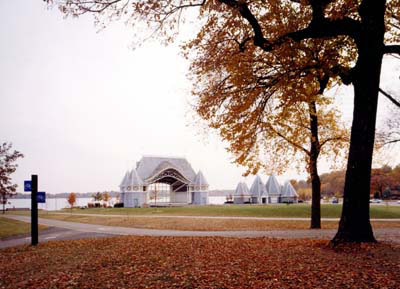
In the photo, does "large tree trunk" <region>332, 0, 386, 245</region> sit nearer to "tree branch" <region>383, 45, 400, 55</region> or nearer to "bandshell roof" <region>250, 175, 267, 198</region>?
"tree branch" <region>383, 45, 400, 55</region>

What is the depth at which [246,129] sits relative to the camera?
13.8 m

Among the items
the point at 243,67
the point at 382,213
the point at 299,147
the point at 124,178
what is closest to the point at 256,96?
the point at 243,67

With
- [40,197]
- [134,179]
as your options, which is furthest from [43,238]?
[134,179]

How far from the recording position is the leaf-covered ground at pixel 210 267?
7184 millimetres

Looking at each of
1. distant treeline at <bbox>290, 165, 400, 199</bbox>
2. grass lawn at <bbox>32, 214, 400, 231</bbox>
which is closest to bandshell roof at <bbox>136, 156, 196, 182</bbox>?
distant treeline at <bbox>290, 165, 400, 199</bbox>

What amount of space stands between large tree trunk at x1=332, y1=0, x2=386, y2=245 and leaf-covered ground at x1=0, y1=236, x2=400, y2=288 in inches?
25.8

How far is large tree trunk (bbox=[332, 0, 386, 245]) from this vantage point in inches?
418

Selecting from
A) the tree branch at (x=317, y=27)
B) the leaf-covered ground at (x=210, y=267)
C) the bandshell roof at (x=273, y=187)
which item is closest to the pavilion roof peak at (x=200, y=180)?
the bandshell roof at (x=273, y=187)

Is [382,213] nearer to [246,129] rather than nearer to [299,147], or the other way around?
[299,147]

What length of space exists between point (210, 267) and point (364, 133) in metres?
6.31

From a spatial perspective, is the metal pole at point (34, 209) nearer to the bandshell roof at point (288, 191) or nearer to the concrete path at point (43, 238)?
the concrete path at point (43, 238)

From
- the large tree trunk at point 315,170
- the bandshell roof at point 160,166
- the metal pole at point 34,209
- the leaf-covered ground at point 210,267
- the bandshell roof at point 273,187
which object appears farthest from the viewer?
the bandshell roof at point 273,187

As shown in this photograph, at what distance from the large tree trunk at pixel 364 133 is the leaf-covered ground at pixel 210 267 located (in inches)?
25.8

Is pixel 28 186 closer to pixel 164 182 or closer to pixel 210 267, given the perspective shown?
pixel 210 267
